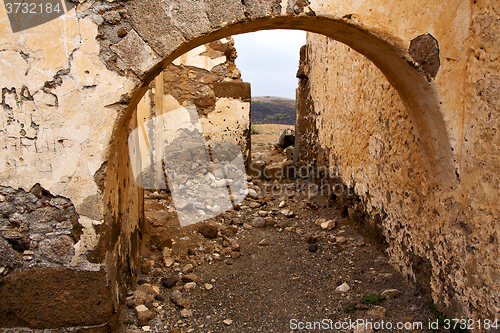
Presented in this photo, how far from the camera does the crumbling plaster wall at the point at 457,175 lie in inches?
64.3

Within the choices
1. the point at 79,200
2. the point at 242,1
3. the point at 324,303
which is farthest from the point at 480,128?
the point at 79,200

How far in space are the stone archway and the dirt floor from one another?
65 cm

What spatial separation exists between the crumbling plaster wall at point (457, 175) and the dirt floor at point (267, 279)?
0.24 meters

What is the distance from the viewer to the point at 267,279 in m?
2.82

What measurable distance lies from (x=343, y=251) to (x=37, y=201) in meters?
2.43

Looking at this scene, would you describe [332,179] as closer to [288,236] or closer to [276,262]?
[288,236]

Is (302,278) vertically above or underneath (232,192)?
underneath

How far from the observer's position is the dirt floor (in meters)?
2.24

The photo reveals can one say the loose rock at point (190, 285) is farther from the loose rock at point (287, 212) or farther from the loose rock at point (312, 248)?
the loose rock at point (287, 212)

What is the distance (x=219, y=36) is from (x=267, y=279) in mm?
1883

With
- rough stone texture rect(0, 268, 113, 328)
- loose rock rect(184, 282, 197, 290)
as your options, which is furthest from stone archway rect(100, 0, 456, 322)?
loose rock rect(184, 282, 197, 290)

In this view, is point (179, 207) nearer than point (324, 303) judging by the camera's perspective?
No

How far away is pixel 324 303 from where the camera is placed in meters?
2.44

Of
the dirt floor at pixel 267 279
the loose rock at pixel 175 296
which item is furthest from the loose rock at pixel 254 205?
the loose rock at pixel 175 296
